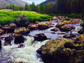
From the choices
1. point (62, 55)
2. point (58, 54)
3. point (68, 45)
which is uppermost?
point (68, 45)

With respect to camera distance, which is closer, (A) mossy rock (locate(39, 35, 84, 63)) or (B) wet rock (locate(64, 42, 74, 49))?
(A) mossy rock (locate(39, 35, 84, 63))

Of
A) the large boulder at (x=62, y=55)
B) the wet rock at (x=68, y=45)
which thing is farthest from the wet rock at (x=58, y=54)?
the wet rock at (x=68, y=45)

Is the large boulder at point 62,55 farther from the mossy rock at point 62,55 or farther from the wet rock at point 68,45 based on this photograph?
the wet rock at point 68,45

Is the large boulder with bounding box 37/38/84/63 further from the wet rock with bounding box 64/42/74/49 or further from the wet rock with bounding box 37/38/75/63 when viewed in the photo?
the wet rock with bounding box 64/42/74/49

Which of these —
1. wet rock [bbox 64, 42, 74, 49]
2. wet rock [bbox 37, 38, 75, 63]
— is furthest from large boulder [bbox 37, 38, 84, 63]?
wet rock [bbox 64, 42, 74, 49]

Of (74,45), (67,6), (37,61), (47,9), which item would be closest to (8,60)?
(37,61)

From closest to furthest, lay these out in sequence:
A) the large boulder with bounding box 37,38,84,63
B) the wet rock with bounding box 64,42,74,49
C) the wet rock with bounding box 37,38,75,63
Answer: the large boulder with bounding box 37,38,84,63 < the wet rock with bounding box 37,38,75,63 < the wet rock with bounding box 64,42,74,49

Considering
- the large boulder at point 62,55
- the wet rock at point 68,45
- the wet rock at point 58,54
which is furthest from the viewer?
the wet rock at point 68,45

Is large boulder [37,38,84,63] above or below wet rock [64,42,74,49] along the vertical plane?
below

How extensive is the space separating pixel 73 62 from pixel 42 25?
20.2m

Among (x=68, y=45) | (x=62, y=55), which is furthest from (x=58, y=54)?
(x=68, y=45)

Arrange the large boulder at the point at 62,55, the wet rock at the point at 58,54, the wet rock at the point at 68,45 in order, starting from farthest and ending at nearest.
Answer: the wet rock at the point at 68,45 → the wet rock at the point at 58,54 → the large boulder at the point at 62,55

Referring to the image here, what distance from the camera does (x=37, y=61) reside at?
35.7 ft

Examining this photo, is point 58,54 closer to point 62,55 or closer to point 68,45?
point 62,55
